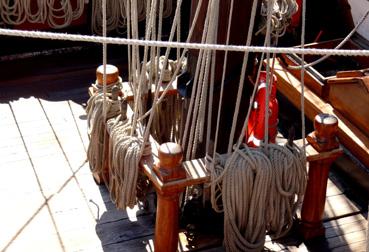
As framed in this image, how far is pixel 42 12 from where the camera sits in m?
4.43

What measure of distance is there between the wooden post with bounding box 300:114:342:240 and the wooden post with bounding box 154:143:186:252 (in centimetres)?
59

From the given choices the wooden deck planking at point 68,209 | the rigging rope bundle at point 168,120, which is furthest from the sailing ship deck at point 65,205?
the rigging rope bundle at point 168,120

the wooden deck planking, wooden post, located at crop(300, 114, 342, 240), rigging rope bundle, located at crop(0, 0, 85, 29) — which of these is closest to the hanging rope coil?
the wooden deck planking

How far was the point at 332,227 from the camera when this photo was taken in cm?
309

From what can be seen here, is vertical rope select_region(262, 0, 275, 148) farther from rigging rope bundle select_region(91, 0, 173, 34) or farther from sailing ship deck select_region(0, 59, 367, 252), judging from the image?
rigging rope bundle select_region(91, 0, 173, 34)

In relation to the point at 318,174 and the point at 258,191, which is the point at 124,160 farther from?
the point at 318,174

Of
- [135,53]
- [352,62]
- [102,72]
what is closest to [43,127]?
[102,72]

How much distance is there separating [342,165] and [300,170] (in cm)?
87

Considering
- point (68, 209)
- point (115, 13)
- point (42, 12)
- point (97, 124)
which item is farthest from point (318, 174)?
point (42, 12)

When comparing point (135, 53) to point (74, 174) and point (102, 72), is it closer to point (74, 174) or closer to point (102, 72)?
point (102, 72)

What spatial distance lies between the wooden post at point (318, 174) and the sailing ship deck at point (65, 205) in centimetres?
8

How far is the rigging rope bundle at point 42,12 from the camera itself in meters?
4.37

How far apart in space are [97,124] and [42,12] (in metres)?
1.64

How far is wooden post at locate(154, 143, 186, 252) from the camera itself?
2.54 m
